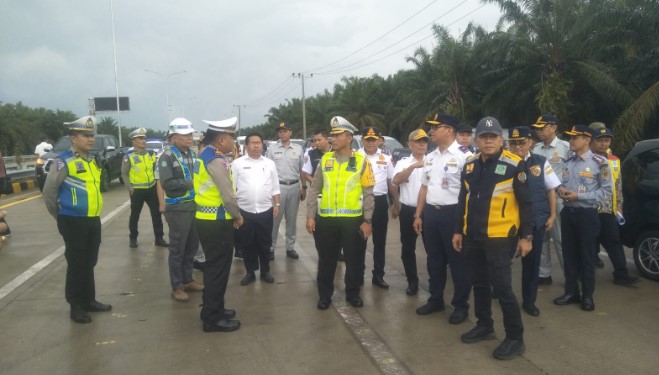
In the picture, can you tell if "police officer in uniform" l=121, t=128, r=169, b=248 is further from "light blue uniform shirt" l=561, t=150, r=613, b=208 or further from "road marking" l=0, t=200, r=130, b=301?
"light blue uniform shirt" l=561, t=150, r=613, b=208

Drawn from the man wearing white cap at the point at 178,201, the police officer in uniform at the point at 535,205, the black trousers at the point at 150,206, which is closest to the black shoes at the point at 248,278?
the man wearing white cap at the point at 178,201

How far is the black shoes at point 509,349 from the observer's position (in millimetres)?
4270

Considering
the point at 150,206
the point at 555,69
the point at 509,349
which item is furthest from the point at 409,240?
the point at 555,69

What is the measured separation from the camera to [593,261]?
548cm

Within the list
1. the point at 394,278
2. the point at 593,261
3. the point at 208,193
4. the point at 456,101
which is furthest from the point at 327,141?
the point at 456,101

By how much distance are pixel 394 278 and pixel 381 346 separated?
2.22m

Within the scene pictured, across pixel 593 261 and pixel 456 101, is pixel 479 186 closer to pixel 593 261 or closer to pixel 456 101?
pixel 593 261

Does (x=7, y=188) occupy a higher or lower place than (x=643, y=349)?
higher

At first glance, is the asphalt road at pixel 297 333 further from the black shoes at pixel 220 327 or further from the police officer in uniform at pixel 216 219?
the police officer in uniform at pixel 216 219

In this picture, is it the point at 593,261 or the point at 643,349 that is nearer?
the point at 643,349

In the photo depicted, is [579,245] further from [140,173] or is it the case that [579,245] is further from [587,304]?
[140,173]

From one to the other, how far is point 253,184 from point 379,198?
4.79ft

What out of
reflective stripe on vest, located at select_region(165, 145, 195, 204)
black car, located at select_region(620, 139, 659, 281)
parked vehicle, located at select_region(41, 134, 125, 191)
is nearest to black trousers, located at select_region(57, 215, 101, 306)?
reflective stripe on vest, located at select_region(165, 145, 195, 204)

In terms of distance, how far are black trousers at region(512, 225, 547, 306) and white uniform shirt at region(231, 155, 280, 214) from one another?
294 centimetres
